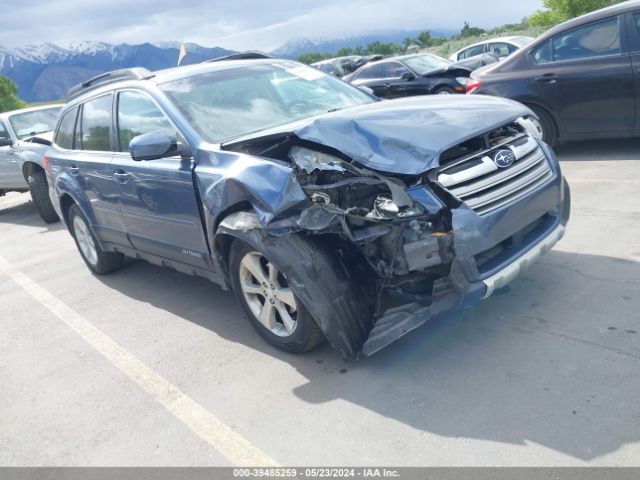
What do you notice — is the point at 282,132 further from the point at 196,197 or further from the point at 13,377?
the point at 13,377

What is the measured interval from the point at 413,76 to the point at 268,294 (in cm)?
999

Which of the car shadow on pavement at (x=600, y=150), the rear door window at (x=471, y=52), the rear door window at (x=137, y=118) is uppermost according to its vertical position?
the rear door window at (x=137, y=118)

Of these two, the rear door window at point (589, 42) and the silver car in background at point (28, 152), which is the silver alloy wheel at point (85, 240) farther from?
the rear door window at point (589, 42)

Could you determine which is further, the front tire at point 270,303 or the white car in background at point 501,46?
the white car in background at point 501,46

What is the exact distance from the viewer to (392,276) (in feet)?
10.5

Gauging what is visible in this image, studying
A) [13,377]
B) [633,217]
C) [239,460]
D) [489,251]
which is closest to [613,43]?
[633,217]

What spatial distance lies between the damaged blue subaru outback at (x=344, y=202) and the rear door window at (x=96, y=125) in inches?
29.9

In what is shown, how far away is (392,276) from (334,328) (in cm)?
43

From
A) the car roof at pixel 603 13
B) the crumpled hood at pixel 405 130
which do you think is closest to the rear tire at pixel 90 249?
the crumpled hood at pixel 405 130

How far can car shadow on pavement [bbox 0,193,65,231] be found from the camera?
9462 millimetres

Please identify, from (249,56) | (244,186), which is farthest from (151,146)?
(249,56)

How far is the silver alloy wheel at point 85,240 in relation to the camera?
19.5ft

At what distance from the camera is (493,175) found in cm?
334

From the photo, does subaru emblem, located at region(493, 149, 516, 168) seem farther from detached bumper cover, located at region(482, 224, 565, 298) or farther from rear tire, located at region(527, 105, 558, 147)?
rear tire, located at region(527, 105, 558, 147)
